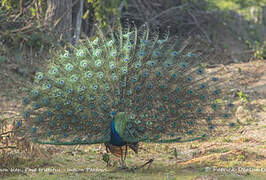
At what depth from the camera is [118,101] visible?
6.38 metres

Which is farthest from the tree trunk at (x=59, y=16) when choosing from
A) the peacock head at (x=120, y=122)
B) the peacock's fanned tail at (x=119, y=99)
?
the peacock head at (x=120, y=122)

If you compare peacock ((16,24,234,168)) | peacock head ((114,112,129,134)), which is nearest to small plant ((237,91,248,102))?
peacock ((16,24,234,168))

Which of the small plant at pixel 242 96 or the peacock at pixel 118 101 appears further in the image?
the small plant at pixel 242 96

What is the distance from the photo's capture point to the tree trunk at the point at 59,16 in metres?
11.6

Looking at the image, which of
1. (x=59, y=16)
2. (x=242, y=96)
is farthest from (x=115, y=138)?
(x=59, y=16)

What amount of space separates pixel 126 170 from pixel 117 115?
3.19 ft

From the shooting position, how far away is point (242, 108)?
10.0 m

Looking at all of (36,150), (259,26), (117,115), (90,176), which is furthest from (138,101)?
(259,26)

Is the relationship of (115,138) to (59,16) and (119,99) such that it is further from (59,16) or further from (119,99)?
(59,16)

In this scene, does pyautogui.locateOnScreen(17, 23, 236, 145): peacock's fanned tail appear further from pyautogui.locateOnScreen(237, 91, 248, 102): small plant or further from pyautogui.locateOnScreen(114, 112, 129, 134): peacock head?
pyautogui.locateOnScreen(237, 91, 248, 102): small plant

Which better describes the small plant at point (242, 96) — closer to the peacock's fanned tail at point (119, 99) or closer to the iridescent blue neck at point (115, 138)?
the peacock's fanned tail at point (119, 99)

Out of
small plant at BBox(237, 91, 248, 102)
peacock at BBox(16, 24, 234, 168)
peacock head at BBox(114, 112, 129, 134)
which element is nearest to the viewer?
peacock head at BBox(114, 112, 129, 134)

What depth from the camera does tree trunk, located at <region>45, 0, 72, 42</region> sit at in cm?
1163

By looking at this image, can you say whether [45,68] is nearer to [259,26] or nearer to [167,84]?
[167,84]
